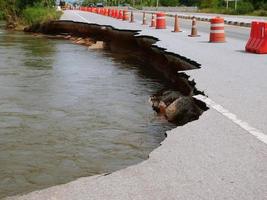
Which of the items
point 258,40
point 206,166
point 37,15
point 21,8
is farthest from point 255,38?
point 21,8

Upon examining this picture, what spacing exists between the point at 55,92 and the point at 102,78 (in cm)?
308

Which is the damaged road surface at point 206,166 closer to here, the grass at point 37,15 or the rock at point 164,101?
the rock at point 164,101

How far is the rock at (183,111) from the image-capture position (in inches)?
356

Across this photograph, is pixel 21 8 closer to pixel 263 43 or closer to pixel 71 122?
pixel 263 43

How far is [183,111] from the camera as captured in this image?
9734 millimetres

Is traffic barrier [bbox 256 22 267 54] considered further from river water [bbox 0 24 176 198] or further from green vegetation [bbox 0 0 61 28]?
green vegetation [bbox 0 0 61 28]

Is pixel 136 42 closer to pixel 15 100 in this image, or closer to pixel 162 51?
pixel 162 51

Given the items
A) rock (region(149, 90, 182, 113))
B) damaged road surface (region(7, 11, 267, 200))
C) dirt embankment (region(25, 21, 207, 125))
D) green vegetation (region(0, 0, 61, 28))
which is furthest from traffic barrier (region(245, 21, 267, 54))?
green vegetation (region(0, 0, 61, 28))

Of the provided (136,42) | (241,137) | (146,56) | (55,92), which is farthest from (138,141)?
(136,42)

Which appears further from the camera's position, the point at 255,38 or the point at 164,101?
the point at 255,38

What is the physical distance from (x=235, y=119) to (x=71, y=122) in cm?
431

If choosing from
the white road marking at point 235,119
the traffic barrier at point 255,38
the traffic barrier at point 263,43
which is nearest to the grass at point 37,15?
the traffic barrier at point 255,38

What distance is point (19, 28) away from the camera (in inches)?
1927

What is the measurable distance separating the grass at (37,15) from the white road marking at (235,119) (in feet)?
117
